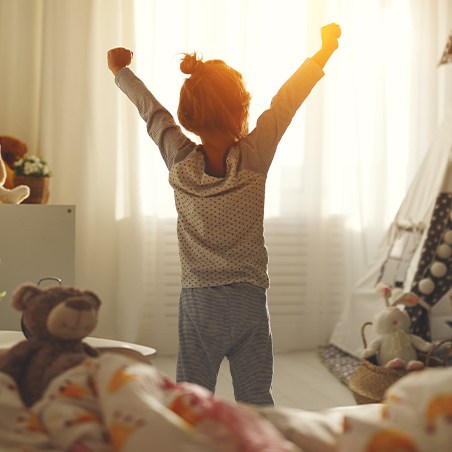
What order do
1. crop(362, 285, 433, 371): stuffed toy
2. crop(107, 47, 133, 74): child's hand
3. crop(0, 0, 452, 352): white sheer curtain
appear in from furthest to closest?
crop(0, 0, 452, 352): white sheer curtain
crop(362, 285, 433, 371): stuffed toy
crop(107, 47, 133, 74): child's hand

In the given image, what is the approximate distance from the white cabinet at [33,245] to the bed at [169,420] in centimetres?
168

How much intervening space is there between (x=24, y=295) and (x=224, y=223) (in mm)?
719

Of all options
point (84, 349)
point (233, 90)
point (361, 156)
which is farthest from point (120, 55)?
point (361, 156)

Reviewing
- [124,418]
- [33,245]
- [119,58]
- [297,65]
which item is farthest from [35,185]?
[124,418]

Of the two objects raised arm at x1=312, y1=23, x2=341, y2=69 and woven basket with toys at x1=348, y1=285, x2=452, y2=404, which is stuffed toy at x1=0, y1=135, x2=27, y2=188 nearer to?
woven basket with toys at x1=348, y1=285, x2=452, y2=404

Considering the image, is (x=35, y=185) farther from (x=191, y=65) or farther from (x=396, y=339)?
(x=396, y=339)

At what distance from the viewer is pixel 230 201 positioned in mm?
1767

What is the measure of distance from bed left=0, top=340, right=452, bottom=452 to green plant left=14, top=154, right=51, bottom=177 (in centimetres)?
208

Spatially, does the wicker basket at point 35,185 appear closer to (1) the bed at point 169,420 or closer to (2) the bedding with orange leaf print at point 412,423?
(1) the bed at point 169,420

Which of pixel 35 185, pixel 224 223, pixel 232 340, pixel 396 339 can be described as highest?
pixel 35 185

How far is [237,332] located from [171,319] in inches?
71.8

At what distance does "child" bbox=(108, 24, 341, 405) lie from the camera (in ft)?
5.74

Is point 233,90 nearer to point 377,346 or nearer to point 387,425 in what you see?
point 387,425

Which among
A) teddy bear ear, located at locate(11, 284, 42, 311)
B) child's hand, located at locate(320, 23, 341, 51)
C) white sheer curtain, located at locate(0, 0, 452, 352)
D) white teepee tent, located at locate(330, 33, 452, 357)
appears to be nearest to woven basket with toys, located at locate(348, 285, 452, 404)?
white teepee tent, located at locate(330, 33, 452, 357)
